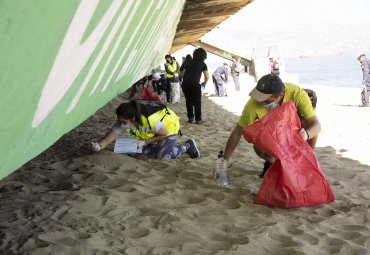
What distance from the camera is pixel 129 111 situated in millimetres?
4270

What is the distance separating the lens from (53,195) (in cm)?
376

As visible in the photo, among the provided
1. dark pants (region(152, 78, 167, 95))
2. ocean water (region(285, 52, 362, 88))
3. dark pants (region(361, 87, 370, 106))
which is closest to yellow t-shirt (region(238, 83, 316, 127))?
dark pants (region(361, 87, 370, 106))

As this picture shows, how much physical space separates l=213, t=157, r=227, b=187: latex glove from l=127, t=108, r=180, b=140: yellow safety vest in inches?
39.7

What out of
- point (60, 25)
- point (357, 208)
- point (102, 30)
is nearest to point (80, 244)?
point (102, 30)

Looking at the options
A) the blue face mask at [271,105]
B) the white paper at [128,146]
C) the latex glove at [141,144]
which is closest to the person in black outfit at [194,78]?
the white paper at [128,146]

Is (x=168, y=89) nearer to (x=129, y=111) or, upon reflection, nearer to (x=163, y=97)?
(x=163, y=97)

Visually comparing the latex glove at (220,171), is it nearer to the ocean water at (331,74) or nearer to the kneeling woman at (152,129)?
the kneeling woman at (152,129)

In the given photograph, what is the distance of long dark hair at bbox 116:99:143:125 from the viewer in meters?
4.25

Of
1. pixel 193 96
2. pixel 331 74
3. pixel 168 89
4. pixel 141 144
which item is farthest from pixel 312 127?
pixel 331 74

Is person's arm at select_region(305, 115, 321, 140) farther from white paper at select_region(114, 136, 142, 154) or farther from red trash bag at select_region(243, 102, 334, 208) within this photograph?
white paper at select_region(114, 136, 142, 154)

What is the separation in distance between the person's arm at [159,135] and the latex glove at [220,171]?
0.94 meters

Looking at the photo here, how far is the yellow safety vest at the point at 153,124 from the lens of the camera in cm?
467

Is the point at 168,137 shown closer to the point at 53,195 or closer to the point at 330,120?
the point at 53,195

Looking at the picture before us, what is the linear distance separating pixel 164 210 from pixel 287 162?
1.08 metres
